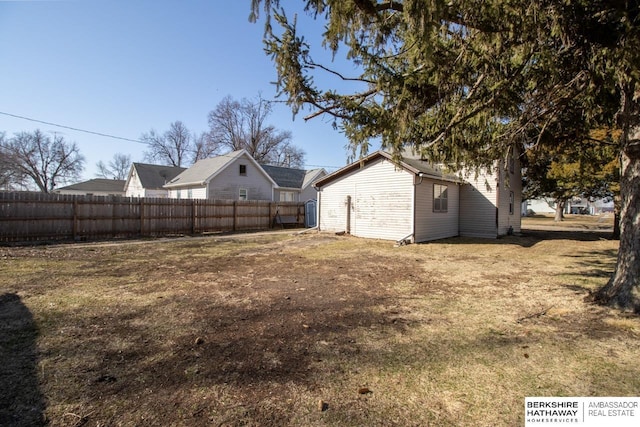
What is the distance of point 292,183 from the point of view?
29.4 metres

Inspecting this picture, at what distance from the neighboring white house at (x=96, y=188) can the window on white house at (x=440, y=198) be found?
113ft

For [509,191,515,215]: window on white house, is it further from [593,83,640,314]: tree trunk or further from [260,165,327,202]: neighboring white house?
[260,165,327,202]: neighboring white house

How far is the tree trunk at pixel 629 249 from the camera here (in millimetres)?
4535

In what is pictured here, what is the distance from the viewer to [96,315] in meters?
4.34

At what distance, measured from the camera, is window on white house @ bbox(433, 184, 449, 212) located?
14.4m

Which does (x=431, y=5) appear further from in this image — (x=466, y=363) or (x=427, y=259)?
(x=427, y=259)

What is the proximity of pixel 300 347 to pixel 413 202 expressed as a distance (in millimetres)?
10590

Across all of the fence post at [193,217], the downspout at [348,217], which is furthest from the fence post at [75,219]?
the downspout at [348,217]

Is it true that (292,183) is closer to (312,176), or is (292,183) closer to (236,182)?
(312,176)

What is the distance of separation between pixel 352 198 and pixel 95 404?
44.5 ft

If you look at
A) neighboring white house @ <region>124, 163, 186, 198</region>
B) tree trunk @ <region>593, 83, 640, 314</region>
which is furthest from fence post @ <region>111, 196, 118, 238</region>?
tree trunk @ <region>593, 83, 640, 314</region>

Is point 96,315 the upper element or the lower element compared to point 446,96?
lower

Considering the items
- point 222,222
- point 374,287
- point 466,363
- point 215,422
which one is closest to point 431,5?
point 466,363

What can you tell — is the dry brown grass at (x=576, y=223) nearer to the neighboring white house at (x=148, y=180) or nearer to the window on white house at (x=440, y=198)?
the window on white house at (x=440, y=198)
